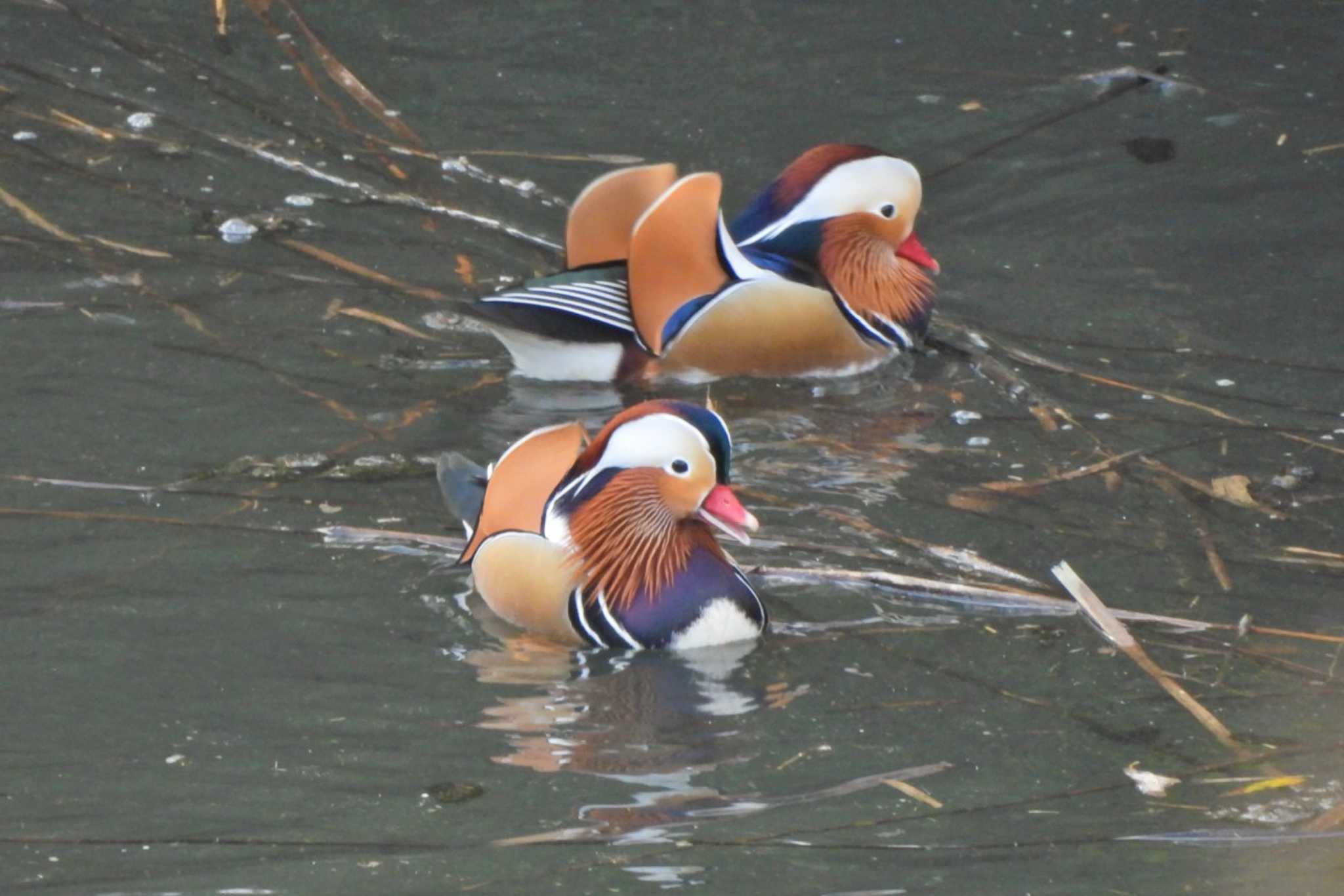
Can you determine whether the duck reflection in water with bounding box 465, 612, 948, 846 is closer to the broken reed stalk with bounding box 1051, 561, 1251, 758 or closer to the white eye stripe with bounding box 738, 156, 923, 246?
the broken reed stalk with bounding box 1051, 561, 1251, 758

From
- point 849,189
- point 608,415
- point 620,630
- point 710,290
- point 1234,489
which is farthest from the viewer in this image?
point 849,189

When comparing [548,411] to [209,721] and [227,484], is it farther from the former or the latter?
[209,721]

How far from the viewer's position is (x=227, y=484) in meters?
4.94

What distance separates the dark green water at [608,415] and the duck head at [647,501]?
228mm

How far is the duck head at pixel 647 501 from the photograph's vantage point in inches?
170

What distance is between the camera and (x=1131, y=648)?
13.6 ft

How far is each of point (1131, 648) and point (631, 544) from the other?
1.11 m

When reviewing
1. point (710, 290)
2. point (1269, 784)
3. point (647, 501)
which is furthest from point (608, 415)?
point (1269, 784)

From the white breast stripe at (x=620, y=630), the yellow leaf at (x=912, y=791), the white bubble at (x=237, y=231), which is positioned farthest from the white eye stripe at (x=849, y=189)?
the yellow leaf at (x=912, y=791)

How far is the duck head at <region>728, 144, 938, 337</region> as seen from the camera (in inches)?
250

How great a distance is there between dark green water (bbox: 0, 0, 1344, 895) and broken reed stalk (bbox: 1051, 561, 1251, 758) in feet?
0.14

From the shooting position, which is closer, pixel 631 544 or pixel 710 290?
pixel 631 544

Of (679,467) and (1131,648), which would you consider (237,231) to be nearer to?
(679,467)

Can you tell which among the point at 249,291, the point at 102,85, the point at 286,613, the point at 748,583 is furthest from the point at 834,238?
the point at 102,85
